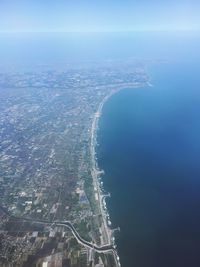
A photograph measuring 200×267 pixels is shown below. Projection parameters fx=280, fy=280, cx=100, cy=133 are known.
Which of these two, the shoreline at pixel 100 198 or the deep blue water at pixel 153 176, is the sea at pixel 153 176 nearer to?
the deep blue water at pixel 153 176

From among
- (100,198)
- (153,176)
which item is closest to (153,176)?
(153,176)

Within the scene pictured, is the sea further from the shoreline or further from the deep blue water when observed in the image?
the shoreline

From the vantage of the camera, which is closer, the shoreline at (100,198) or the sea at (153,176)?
the sea at (153,176)

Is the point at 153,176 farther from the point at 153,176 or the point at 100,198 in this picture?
the point at 100,198

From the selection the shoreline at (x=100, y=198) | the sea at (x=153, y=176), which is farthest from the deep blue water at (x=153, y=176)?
the shoreline at (x=100, y=198)

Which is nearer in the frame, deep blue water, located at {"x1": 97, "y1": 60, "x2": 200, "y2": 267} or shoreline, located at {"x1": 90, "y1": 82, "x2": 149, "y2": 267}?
deep blue water, located at {"x1": 97, "y1": 60, "x2": 200, "y2": 267}

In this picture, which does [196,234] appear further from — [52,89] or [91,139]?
[52,89]

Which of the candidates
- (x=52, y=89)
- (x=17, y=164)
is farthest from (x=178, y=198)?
(x=52, y=89)

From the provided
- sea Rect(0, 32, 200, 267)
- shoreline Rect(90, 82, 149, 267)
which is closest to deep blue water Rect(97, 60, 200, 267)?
sea Rect(0, 32, 200, 267)
